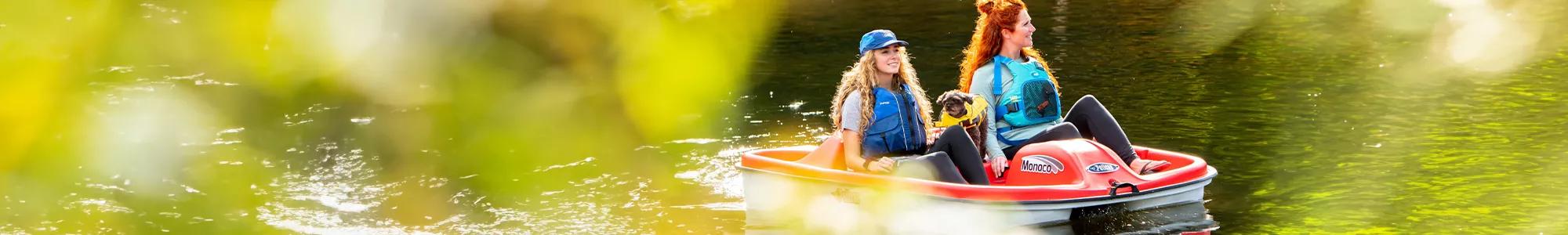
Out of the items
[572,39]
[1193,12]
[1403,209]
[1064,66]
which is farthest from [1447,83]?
[572,39]

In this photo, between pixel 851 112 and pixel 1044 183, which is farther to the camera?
pixel 1044 183

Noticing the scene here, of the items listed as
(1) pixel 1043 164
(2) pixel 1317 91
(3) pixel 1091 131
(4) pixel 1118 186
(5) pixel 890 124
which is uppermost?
(2) pixel 1317 91

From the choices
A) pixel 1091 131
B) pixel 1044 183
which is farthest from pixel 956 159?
pixel 1091 131

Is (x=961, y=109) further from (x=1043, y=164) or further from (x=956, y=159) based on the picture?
(x=1043, y=164)

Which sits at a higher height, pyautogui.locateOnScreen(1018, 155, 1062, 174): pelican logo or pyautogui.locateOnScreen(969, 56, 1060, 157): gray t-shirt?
pyautogui.locateOnScreen(969, 56, 1060, 157): gray t-shirt

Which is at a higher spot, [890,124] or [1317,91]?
[1317,91]

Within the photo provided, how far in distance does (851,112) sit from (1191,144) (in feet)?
12.8

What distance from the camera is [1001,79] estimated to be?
699cm

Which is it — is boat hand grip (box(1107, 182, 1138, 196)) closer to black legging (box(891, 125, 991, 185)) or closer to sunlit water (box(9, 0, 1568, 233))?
sunlit water (box(9, 0, 1568, 233))

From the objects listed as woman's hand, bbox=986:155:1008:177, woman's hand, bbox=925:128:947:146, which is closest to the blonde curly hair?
woman's hand, bbox=925:128:947:146

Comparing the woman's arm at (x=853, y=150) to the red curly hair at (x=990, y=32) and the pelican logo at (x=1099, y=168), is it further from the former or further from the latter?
the pelican logo at (x=1099, y=168)

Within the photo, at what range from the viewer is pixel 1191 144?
1006cm

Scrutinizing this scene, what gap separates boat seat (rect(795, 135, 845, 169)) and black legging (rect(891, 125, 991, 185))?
0.38 metres

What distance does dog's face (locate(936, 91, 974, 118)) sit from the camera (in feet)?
22.4
